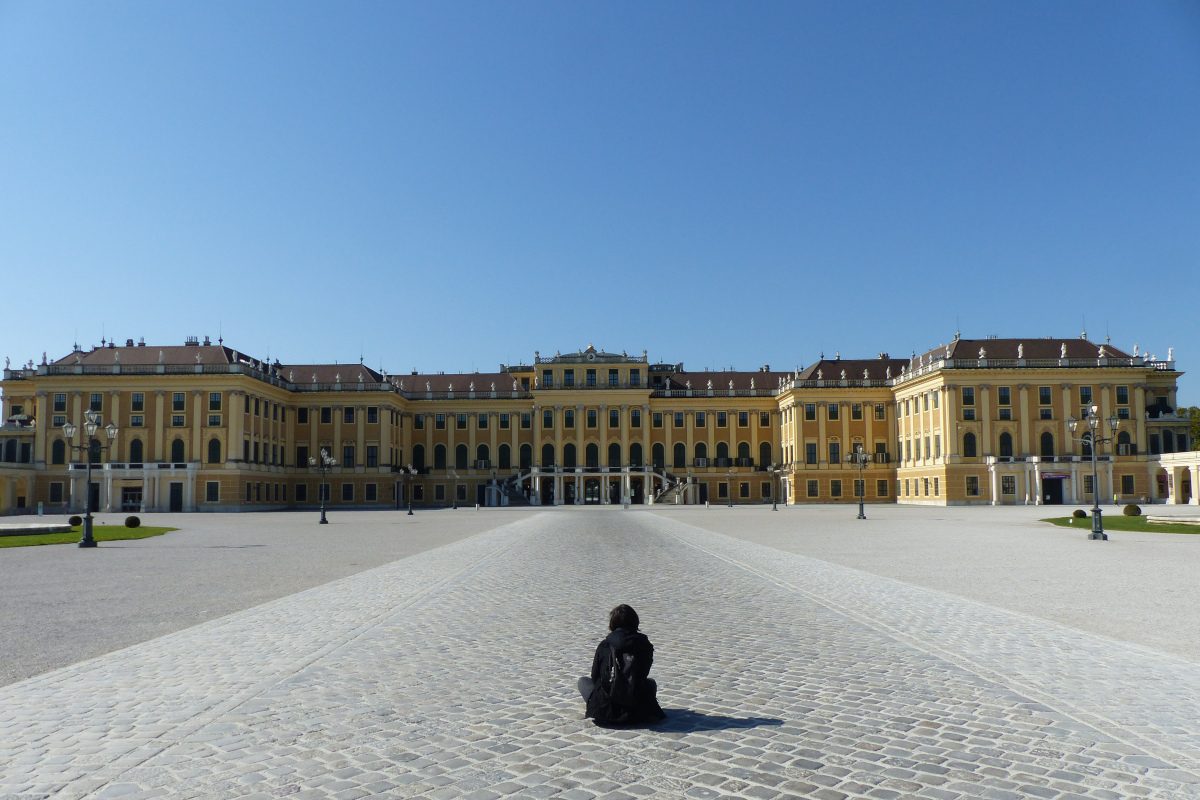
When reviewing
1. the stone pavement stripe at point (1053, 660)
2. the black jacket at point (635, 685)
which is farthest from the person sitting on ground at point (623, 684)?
the stone pavement stripe at point (1053, 660)

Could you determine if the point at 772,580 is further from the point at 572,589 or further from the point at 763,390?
the point at 763,390

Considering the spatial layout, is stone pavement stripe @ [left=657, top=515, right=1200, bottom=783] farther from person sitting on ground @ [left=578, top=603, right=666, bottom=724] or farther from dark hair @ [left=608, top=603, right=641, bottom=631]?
dark hair @ [left=608, top=603, right=641, bottom=631]

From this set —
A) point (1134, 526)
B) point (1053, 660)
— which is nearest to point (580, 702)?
point (1053, 660)

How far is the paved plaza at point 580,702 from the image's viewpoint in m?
5.36

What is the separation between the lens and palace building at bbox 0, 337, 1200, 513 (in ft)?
235

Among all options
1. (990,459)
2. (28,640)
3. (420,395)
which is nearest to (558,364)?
(420,395)

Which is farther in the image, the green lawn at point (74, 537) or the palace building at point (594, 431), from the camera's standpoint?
the palace building at point (594, 431)

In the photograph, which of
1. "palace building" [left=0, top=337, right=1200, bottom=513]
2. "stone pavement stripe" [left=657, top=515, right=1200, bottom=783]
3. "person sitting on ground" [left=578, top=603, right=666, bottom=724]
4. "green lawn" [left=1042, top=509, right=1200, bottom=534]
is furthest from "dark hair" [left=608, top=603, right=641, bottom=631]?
"palace building" [left=0, top=337, right=1200, bottom=513]

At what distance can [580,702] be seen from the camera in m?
7.19

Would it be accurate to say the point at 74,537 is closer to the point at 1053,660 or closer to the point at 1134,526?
the point at 1053,660

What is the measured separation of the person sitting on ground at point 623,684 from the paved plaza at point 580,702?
145mm

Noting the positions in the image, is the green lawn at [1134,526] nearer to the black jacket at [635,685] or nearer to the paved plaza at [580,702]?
the paved plaza at [580,702]

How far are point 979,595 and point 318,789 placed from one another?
1155 centimetres

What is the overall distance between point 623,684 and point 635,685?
0.27 ft
